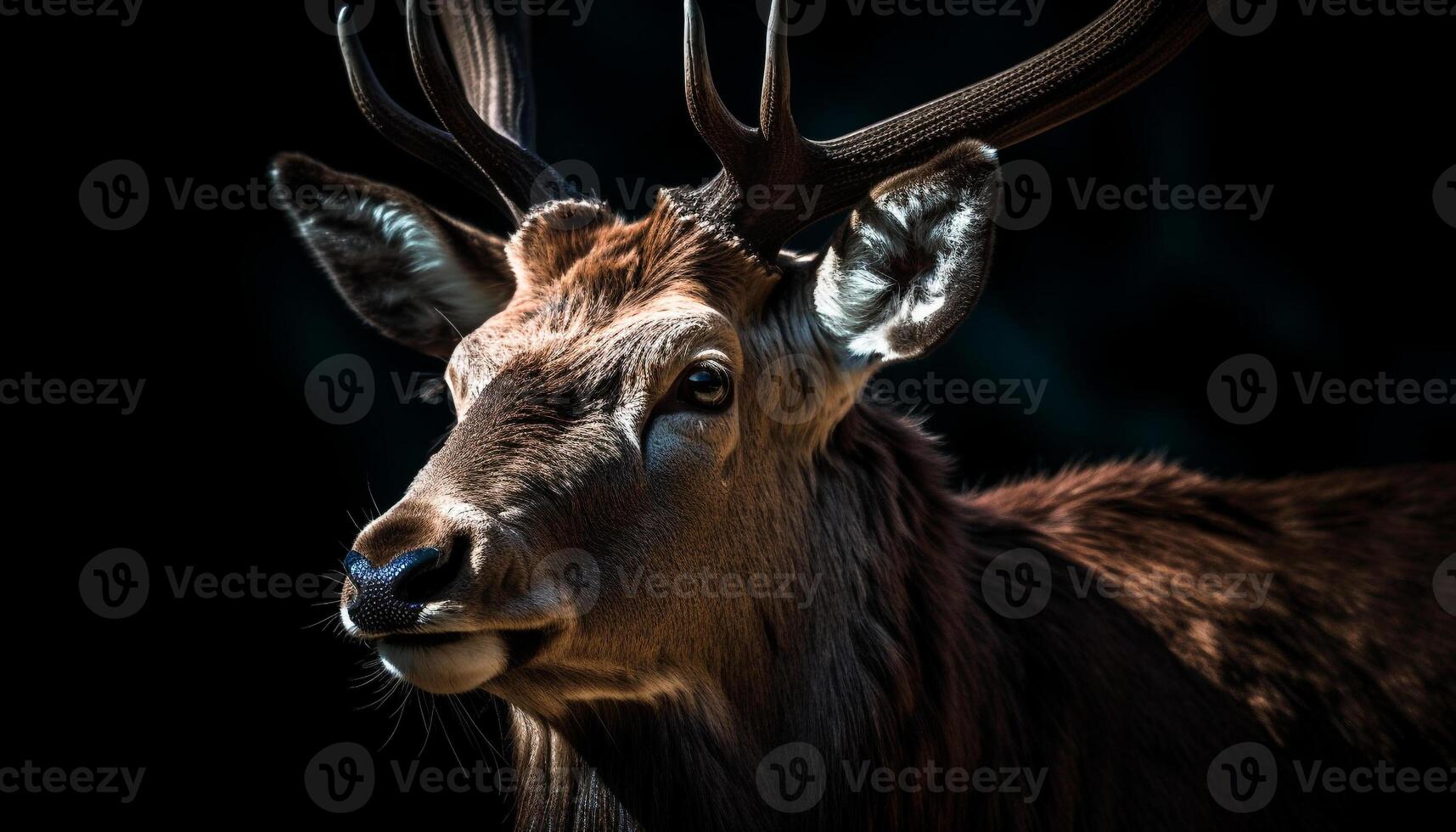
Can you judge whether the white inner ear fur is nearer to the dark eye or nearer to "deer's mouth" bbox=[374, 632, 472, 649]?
the dark eye

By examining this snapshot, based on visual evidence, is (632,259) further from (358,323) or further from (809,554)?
(358,323)

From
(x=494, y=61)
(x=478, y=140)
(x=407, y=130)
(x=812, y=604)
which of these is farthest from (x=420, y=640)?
(x=494, y=61)

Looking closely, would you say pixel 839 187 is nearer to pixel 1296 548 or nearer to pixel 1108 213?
pixel 1296 548

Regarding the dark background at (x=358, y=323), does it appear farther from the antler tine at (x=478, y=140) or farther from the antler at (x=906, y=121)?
the antler at (x=906, y=121)

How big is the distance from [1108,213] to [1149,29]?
2.70 m

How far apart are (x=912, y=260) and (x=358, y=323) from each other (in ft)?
11.2

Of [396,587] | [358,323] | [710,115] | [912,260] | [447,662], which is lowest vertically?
[447,662]

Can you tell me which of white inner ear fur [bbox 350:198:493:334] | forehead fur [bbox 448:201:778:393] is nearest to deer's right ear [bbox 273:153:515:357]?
white inner ear fur [bbox 350:198:493:334]

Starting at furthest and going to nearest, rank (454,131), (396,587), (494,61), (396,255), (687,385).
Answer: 1. (494,61)
2. (396,255)
3. (454,131)
4. (687,385)
5. (396,587)

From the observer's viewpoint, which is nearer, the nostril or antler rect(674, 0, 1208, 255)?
the nostril

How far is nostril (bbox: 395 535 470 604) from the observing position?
2.10m

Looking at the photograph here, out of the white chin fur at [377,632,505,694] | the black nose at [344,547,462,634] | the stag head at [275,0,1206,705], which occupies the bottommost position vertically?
the white chin fur at [377,632,505,694]

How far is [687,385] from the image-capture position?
2637 millimetres

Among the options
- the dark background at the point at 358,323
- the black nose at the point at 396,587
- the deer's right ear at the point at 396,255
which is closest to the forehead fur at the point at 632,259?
the deer's right ear at the point at 396,255
